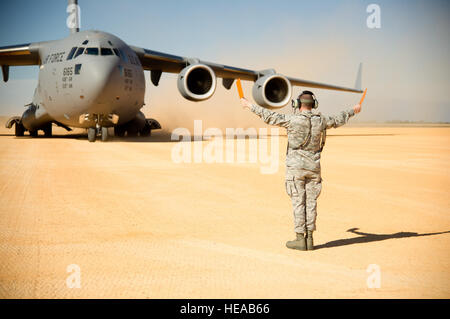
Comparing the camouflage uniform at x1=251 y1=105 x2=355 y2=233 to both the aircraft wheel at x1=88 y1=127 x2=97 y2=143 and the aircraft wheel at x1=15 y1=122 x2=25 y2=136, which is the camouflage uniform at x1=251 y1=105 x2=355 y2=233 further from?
the aircraft wheel at x1=15 y1=122 x2=25 y2=136

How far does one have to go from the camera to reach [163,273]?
3504mm

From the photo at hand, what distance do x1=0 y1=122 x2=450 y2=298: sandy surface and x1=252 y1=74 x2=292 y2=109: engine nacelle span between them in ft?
37.7

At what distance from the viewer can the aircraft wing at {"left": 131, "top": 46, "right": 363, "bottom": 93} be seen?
19938 mm

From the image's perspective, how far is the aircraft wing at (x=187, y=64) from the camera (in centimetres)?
1994

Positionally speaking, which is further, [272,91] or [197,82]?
[272,91]

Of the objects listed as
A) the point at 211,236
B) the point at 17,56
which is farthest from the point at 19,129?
the point at 211,236

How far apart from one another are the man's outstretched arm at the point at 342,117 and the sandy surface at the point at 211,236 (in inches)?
46.2

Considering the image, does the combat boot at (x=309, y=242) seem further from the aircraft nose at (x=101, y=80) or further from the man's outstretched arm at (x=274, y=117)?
the aircraft nose at (x=101, y=80)

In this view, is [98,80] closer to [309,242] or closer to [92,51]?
[92,51]

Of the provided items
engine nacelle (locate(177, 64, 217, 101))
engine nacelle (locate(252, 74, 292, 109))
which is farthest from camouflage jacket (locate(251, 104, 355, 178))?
engine nacelle (locate(252, 74, 292, 109))

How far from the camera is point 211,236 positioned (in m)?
4.60

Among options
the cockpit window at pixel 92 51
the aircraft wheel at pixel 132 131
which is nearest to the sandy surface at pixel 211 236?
the cockpit window at pixel 92 51

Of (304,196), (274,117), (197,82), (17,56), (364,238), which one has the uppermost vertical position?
(17,56)

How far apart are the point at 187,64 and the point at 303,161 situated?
17.0 meters
